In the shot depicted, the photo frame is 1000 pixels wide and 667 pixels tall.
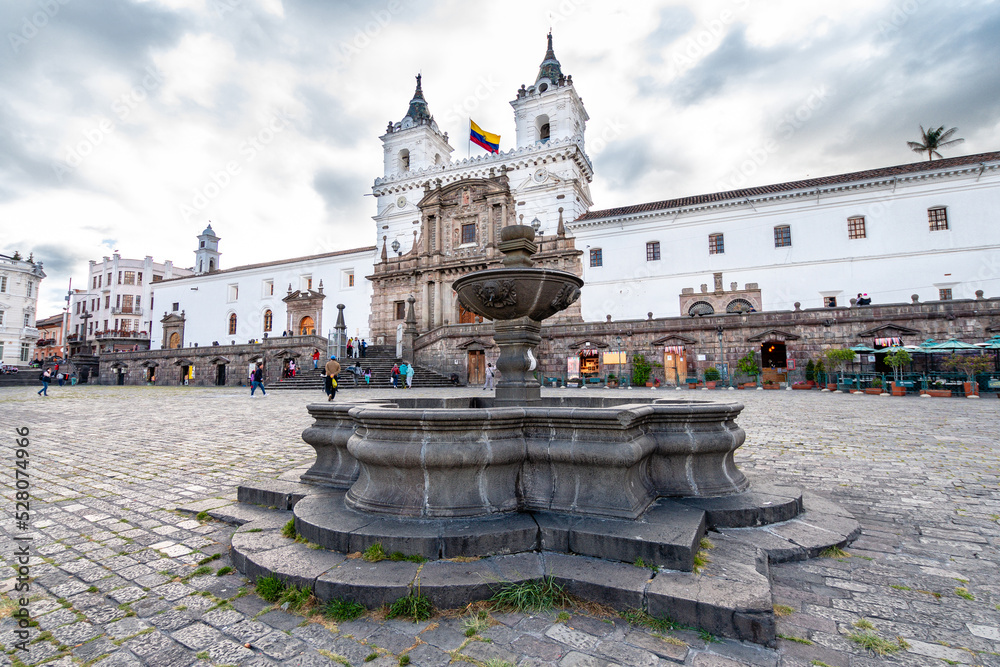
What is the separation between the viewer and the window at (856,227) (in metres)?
25.7

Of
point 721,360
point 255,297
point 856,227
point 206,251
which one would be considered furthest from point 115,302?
point 856,227

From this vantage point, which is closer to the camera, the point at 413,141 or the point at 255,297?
the point at 413,141

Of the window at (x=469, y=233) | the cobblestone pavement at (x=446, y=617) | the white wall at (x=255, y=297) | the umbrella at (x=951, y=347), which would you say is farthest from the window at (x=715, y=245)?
the white wall at (x=255, y=297)

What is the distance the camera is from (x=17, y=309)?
49375 millimetres

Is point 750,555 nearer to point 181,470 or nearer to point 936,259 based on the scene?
point 181,470

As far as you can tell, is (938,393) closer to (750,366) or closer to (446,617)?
(750,366)

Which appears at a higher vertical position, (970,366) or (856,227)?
(856,227)

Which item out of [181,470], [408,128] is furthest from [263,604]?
[408,128]

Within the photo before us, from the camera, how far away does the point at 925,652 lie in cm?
215

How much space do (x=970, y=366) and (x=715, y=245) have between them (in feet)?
43.5

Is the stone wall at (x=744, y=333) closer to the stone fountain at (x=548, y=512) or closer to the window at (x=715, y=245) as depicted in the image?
the window at (x=715, y=245)

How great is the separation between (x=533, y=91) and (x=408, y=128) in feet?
36.3

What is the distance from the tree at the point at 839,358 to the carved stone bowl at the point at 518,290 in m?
20.4

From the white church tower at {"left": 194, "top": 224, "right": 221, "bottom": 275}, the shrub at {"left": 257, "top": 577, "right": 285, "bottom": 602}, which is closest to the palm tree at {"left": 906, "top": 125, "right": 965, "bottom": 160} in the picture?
the shrub at {"left": 257, "top": 577, "right": 285, "bottom": 602}
